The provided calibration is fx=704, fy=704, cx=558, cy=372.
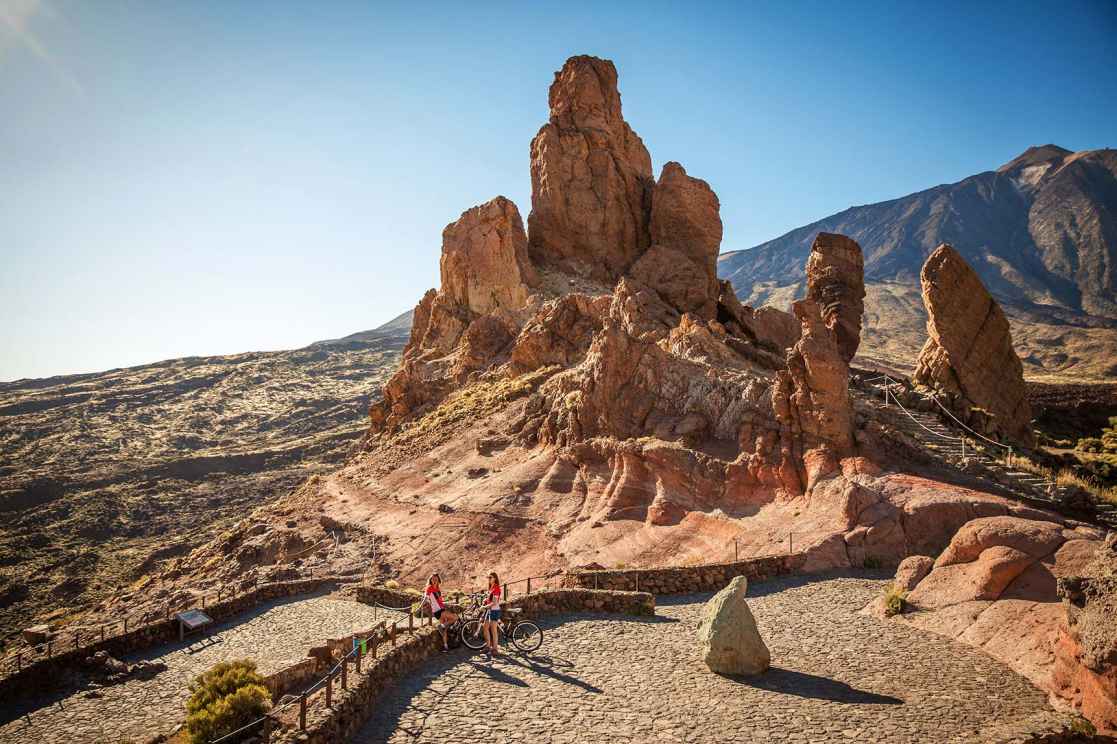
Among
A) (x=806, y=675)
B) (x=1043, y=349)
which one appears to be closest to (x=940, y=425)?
(x=806, y=675)

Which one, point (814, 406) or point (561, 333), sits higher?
point (561, 333)

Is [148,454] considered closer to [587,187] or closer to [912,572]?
[587,187]

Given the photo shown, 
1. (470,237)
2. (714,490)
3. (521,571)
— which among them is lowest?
(521,571)

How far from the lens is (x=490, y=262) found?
51.4 metres

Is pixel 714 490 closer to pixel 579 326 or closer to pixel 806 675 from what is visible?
pixel 806 675

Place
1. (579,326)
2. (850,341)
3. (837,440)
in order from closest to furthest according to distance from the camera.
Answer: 1. (837,440)
2. (850,341)
3. (579,326)

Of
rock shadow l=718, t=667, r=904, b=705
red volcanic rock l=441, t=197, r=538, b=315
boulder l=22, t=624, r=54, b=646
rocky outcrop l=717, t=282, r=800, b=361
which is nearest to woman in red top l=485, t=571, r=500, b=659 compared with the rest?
rock shadow l=718, t=667, r=904, b=705

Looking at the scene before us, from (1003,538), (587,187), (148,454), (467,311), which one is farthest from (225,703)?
(148,454)

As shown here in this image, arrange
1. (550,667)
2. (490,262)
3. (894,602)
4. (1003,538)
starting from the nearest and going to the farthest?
(550,667) < (1003,538) < (894,602) < (490,262)

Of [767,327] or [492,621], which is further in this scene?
[767,327]

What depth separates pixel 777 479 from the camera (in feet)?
66.9

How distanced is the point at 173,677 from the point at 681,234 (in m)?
41.5

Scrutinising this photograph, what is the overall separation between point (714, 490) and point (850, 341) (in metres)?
19.5

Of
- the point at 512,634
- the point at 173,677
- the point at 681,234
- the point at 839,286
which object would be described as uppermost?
the point at 681,234
